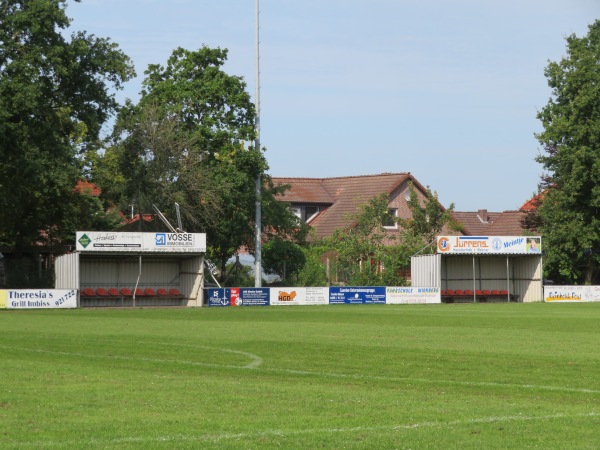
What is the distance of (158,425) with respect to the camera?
12875 millimetres

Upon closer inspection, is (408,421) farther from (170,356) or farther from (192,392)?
(170,356)

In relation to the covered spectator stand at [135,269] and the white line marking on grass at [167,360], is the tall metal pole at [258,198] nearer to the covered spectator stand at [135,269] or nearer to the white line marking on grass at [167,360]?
the covered spectator stand at [135,269]

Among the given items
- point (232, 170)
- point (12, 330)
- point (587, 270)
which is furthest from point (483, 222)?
point (12, 330)

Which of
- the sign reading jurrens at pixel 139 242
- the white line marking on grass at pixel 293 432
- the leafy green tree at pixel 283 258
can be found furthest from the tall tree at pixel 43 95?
the white line marking on grass at pixel 293 432

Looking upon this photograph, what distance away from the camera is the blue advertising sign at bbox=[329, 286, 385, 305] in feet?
217

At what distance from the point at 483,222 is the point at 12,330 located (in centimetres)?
10119

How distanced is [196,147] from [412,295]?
1823 centimetres

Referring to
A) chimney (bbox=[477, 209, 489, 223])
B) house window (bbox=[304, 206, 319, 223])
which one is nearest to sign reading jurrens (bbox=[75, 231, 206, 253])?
house window (bbox=[304, 206, 319, 223])

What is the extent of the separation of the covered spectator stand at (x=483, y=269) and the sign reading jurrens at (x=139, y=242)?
16216 mm

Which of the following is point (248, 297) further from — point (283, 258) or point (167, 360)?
point (167, 360)

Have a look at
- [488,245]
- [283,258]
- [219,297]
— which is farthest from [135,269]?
[488,245]

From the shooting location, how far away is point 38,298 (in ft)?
188

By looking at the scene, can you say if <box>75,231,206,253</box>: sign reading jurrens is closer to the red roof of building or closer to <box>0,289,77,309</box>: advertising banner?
<box>0,289,77,309</box>: advertising banner

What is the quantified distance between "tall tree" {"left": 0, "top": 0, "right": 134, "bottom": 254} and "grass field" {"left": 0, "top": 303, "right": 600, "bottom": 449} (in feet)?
96.8
